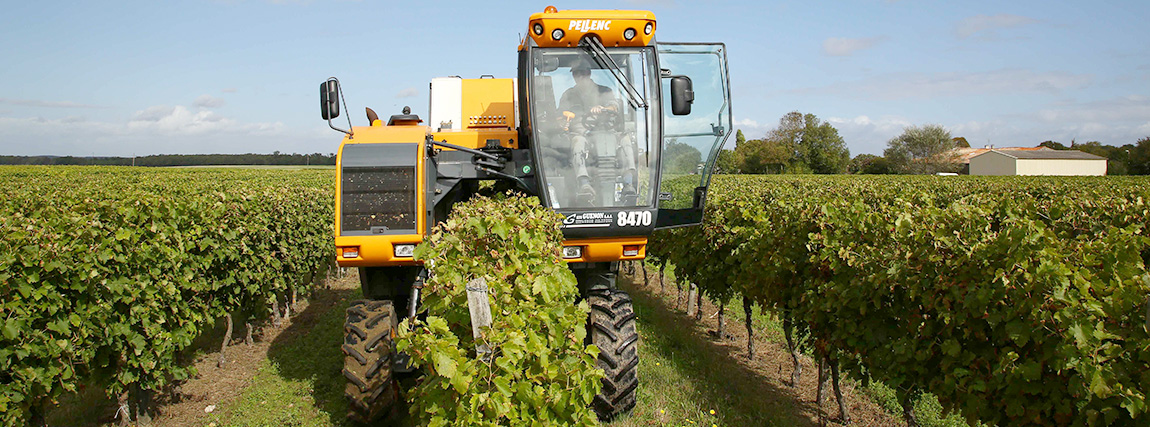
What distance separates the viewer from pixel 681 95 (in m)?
5.27

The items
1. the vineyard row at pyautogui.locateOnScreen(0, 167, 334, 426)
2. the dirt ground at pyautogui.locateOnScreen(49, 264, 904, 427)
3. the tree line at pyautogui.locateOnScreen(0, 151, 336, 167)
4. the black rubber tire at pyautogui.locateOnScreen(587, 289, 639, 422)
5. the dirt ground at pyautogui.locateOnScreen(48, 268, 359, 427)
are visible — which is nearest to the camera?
the vineyard row at pyautogui.locateOnScreen(0, 167, 334, 426)

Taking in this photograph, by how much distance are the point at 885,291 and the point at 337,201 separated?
3888 millimetres

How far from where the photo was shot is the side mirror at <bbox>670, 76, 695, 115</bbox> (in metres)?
5.27

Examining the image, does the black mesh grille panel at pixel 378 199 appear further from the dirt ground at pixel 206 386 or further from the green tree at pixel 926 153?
the green tree at pixel 926 153

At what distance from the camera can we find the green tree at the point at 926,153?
3091 inches

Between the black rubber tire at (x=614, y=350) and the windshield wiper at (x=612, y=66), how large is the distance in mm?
1514

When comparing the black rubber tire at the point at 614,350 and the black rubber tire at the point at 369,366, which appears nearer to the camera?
the black rubber tire at the point at 369,366

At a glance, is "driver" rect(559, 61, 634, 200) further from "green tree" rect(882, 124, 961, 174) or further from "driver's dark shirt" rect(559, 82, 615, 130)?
"green tree" rect(882, 124, 961, 174)

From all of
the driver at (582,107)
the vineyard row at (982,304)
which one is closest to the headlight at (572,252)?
the driver at (582,107)

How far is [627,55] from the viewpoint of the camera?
541 centimetres

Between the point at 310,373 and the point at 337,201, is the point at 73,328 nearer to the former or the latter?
the point at 337,201

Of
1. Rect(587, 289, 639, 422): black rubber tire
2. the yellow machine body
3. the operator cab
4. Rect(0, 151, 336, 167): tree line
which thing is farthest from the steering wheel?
Rect(0, 151, 336, 167): tree line

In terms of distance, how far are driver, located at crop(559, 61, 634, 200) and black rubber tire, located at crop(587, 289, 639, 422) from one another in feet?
2.85

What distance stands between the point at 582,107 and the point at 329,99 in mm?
1904
